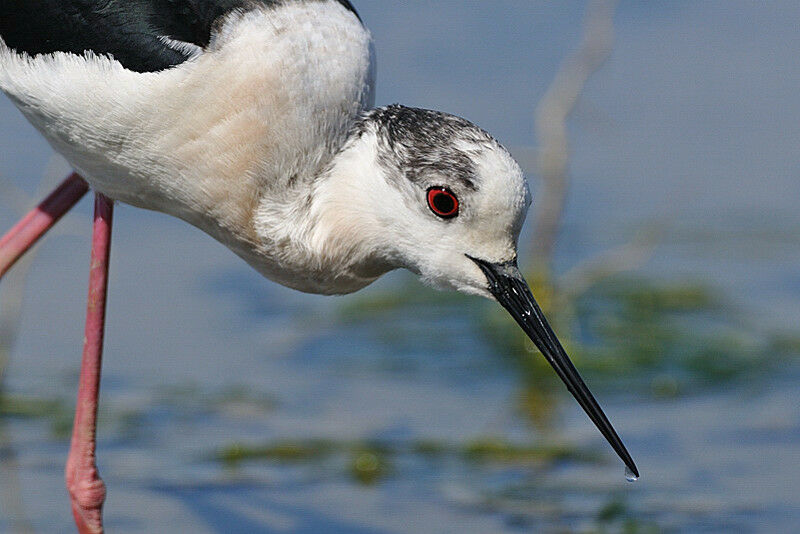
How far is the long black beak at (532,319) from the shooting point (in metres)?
4.25

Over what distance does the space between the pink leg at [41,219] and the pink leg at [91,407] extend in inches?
8.4

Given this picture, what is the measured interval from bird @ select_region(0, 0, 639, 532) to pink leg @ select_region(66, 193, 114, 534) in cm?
50

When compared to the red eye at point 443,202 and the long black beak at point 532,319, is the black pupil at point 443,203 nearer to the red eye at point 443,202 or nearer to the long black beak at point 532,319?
the red eye at point 443,202

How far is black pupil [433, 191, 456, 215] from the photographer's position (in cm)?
413

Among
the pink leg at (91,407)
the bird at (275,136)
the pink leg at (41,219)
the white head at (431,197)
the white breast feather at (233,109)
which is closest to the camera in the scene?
the white head at (431,197)

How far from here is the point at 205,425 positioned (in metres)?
5.83

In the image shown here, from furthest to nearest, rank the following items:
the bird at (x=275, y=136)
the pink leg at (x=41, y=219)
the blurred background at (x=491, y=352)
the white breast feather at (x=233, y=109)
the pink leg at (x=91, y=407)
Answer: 1. the blurred background at (x=491, y=352)
2. the pink leg at (x=41, y=219)
3. the pink leg at (x=91, y=407)
4. the white breast feather at (x=233, y=109)
5. the bird at (x=275, y=136)

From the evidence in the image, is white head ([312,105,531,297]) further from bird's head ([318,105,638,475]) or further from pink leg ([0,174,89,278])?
pink leg ([0,174,89,278])

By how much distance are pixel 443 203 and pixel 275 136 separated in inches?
19.8

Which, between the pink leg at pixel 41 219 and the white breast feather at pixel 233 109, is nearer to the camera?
the white breast feather at pixel 233 109

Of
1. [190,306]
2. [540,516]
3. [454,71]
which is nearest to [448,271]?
[540,516]

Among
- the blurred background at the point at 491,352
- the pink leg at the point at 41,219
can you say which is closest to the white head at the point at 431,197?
the pink leg at the point at 41,219

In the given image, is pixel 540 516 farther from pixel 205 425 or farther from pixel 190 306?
pixel 190 306

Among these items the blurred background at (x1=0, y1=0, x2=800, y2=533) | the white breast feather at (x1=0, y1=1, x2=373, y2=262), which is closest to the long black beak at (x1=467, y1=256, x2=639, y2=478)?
the white breast feather at (x1=0, y1=1, x2=373, y2=262)
